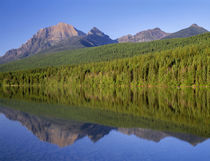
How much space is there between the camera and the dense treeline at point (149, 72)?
282ft

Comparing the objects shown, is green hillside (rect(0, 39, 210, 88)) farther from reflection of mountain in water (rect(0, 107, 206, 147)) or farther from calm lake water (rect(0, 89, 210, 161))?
reflection of mountain in water (rect(0, 107, 206, 147))

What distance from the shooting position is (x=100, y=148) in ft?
46.6

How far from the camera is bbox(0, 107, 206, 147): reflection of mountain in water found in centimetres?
1592

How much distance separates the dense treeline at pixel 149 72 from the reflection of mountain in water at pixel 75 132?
7058cm

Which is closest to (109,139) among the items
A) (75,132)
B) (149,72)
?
(75,132)

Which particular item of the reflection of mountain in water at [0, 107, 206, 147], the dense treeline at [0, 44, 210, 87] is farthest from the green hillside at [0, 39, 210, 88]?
the reflection of mountain in water at [0, 107, 206, 147]

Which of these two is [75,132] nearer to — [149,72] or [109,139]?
[109,139]

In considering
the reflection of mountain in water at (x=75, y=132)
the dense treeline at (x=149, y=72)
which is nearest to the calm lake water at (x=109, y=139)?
the reflection of mountain in water at (x=75, y=132)

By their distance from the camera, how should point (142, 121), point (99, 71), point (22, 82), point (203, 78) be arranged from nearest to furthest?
point (142, 121)
point (203, 78)
point (99, 71)
point (22, 82)

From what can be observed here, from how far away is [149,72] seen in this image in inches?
3969

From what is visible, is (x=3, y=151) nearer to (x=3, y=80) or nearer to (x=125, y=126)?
(x=125, y=126)

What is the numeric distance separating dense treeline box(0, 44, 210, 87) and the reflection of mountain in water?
70.6 metres

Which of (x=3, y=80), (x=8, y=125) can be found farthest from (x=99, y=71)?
(x=8, y=125)

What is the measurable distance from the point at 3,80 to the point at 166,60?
398 ft
